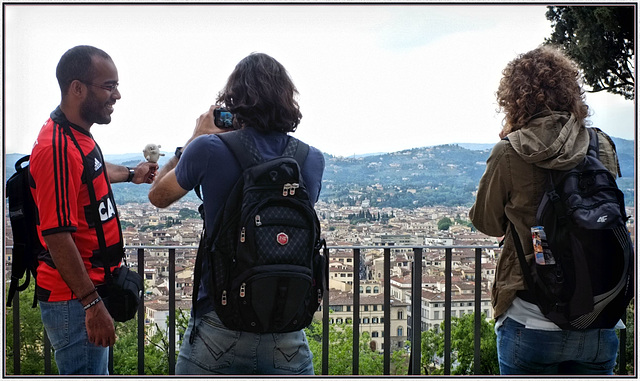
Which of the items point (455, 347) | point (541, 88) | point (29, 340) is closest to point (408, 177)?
point (455, 347)

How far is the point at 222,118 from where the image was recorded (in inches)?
70.4

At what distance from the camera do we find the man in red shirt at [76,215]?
5.80 feet

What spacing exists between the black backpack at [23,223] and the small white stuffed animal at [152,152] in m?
0.43

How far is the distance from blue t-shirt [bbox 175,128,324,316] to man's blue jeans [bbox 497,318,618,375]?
942 millimetres

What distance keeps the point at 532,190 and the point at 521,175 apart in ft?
0.19

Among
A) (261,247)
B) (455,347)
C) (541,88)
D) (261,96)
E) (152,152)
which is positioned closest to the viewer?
(261,247)

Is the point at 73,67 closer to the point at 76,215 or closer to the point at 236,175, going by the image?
the point at 76,215

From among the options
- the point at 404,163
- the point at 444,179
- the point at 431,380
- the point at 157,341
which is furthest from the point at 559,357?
the point at 157,341

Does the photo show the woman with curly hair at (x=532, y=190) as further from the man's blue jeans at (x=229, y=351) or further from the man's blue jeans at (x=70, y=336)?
the man's blue jeans at (x=70, y=336)

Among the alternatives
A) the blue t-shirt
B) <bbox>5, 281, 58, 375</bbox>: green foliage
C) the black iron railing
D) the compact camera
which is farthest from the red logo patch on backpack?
<bbox>5, 281, 58, 375</bbox>: green foliage

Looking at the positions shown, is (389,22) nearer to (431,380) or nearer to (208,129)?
(208,129)

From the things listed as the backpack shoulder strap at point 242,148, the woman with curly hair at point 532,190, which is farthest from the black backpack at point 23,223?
the woman with curly hair at point 532,190

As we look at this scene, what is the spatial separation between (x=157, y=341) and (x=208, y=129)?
5.93ft

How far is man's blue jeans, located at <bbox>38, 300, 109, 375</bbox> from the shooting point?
186cm
